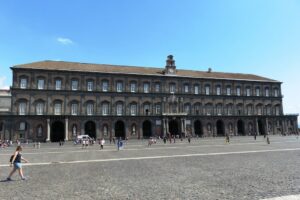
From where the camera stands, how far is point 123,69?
51344 mm

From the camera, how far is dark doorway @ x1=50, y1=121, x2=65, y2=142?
45250mm

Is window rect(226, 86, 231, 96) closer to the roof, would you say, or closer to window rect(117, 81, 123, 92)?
the roof

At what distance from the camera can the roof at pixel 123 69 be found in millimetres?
45281

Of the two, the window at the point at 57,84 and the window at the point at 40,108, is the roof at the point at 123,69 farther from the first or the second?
the window at the point at 40,108

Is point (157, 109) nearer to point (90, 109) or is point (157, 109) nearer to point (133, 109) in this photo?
point (133, 109)

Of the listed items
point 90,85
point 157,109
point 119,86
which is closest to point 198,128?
point 157,109

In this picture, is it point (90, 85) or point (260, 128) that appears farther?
point (260, 128)

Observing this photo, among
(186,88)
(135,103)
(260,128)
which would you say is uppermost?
(186,88)

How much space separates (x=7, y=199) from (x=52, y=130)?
41.8 meters

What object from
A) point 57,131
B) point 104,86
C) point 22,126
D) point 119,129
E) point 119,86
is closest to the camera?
point 22,126

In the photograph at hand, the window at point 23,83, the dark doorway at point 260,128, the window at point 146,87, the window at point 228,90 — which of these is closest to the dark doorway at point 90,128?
the window at point 146,87

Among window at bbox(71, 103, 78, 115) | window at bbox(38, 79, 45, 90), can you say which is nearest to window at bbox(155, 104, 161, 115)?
window at bbox(71, 103, 78, 115)

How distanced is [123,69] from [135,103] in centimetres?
834

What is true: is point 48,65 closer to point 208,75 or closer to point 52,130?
point 52,130
